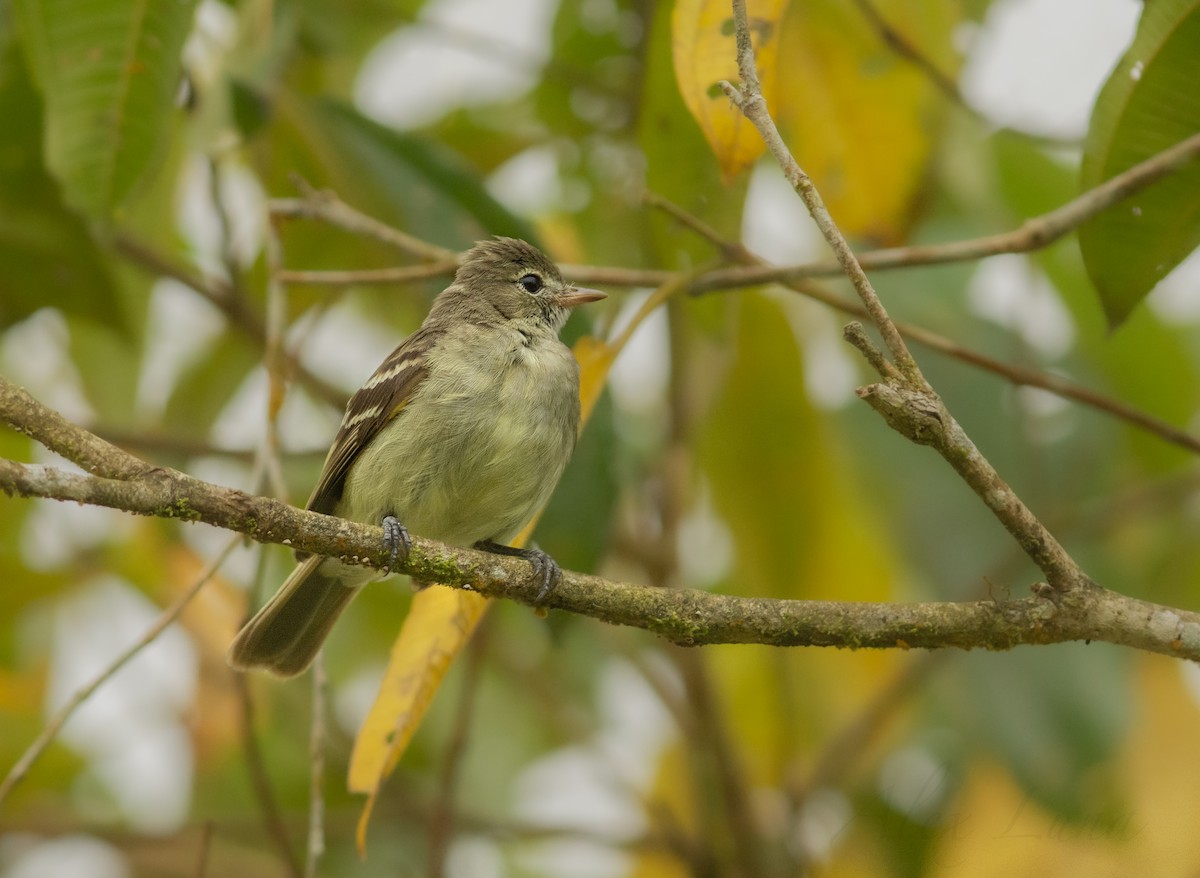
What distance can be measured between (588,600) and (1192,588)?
12.0 feet

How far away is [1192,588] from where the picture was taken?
18.0 feet

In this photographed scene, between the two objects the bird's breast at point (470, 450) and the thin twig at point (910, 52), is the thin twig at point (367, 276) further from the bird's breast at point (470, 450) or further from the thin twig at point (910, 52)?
the thin twig at point (910, 52)

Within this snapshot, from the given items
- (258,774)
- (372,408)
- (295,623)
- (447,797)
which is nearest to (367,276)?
(372,408)

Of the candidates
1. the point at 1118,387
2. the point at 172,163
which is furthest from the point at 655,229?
the point at 1118,387

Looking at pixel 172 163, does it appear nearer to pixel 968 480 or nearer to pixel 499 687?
pixel 499 687

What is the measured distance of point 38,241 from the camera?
184 inches

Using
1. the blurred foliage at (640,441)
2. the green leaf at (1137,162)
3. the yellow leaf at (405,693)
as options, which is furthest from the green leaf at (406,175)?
the green leaf at (1137,162)

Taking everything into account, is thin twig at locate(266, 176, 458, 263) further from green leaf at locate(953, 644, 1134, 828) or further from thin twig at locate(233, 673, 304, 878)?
green leaf at locate(953, 644, 1134, 828)

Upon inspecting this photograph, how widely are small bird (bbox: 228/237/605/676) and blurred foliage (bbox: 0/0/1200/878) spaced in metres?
0.19

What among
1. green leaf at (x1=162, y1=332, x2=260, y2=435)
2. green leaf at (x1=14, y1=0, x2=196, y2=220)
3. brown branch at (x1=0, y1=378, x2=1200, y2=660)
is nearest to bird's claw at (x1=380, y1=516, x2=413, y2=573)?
brown branch at (x1=0, y1=378, x2=1200, y2=660)

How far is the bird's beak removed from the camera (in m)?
4.63

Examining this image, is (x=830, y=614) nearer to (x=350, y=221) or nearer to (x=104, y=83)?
(x=350, y=221)

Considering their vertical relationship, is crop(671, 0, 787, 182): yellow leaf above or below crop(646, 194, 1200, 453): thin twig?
above

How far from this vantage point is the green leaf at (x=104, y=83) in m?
3.73
